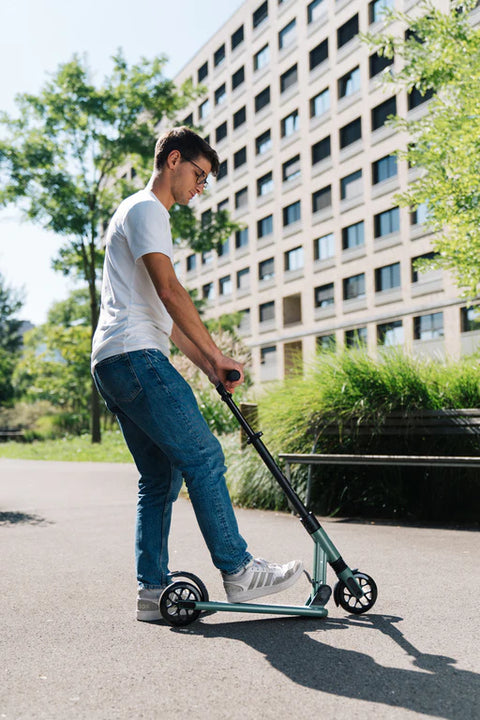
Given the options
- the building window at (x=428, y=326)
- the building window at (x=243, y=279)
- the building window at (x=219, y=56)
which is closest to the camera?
the building window at (x=428, y=326)

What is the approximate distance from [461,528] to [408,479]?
986 millimetres

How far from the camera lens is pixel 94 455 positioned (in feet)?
67.2

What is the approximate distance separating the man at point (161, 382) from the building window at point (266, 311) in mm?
46477

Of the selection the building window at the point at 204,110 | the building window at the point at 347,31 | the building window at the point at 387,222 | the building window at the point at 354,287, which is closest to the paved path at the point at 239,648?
the building window at the point at 387,222

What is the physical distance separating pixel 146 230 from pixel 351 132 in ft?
136

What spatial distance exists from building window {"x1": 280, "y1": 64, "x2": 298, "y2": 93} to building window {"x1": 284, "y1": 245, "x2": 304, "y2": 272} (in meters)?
10.2

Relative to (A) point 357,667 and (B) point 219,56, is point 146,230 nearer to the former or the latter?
(A) point 357,667

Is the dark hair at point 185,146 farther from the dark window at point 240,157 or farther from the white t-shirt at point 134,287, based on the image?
the dark window at point 240,157

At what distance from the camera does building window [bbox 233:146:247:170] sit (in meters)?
53.9

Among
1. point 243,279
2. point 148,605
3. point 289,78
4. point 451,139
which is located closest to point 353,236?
point 289,78

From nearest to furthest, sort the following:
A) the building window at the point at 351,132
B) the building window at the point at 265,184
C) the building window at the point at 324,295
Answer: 1. the building window at the point at 351,132
2. the building window at the point at 324,295
3. the building window at the point at 265,184

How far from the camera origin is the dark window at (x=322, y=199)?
146ft

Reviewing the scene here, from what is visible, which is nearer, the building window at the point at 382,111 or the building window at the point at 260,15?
the building window at the point at 382,111

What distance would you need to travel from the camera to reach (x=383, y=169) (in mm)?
39969
